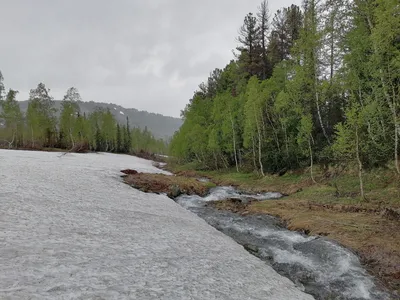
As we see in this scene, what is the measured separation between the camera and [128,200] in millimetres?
17953

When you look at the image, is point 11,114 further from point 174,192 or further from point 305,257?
point 305,257

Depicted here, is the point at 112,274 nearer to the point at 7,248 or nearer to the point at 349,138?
the point at 7,248

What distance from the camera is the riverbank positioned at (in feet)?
36.7

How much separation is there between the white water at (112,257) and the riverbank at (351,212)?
4.68 meters

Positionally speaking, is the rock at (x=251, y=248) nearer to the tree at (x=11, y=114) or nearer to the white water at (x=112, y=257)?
the white water at (x=112, y=257)

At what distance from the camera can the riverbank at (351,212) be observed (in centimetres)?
1118

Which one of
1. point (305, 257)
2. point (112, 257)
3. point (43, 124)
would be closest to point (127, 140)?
point (43, 124)

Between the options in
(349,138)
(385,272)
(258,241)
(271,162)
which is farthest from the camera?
(271,162)

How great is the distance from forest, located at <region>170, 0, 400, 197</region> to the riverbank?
199cm

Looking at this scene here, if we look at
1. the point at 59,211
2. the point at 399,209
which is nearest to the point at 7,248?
the point at 59,211

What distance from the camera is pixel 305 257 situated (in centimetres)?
1175

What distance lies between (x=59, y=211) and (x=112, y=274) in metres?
6.61

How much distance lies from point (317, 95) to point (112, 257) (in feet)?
96.8

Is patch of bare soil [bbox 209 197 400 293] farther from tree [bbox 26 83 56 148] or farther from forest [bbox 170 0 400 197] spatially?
tree [bbox 26 83 56 148]
